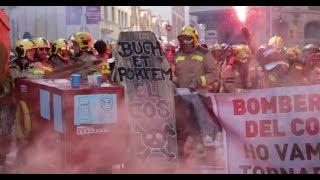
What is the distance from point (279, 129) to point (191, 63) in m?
2.03

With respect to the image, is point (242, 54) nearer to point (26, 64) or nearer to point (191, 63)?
point (191, 63)

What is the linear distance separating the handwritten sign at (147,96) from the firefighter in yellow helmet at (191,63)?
1129mm

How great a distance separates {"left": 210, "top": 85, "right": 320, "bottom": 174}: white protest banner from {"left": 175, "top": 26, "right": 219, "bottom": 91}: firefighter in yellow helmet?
1.49 m

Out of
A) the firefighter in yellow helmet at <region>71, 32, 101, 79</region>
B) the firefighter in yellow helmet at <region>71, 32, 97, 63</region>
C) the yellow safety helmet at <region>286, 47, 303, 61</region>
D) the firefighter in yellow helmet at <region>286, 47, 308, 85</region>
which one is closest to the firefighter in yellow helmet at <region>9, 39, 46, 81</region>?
the firefighter in yellow helmet at <region>71, 32, 101, 79</region>

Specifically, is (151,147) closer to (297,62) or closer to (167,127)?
(167,127)

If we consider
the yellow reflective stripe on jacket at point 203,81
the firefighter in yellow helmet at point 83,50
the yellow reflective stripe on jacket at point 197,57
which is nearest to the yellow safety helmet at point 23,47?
the firefighter in yellow helmet at point 83,50

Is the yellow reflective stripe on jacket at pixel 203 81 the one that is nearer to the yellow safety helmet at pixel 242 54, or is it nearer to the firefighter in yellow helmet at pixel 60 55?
the yellow safety helmet at pixel 242 54

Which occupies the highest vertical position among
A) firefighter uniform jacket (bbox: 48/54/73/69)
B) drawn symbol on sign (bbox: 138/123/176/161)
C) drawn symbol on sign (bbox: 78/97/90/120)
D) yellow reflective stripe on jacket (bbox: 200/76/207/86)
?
firefighter uniform jacket (bbox: 48/54/73/69)

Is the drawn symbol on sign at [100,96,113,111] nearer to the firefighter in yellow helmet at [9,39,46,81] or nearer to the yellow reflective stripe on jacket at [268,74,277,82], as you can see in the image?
the firefighter in yellow helmet at [9,39,46,81]

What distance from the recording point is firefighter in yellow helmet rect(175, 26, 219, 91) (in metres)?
7.79

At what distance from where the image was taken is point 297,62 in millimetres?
9281

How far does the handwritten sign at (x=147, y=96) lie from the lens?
654cm
